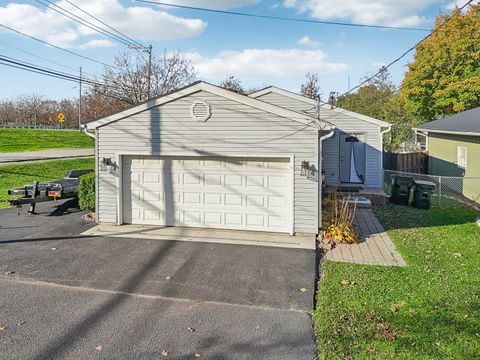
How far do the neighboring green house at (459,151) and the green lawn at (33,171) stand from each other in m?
18.4

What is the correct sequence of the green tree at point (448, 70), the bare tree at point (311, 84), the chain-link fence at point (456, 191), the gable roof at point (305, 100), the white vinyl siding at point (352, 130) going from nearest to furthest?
the chain-link fence at point (456, 191), the gable roof at point (305, 100), the white vinyl siding at point (352, 130), the green tree at point (448, 70), the bare tree at point (311, 84)

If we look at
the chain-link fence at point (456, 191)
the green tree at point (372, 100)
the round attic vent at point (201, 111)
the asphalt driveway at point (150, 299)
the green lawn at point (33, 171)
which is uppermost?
the green tree at point (372, 100)

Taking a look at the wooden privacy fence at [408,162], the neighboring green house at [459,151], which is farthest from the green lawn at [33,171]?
the neighboring green house at [459,151]

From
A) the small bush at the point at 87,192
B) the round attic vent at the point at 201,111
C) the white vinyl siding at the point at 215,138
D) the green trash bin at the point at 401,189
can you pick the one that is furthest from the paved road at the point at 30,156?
the green trash bin at the point at 401,189

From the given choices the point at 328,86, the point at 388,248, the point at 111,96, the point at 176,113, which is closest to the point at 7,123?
the point at 111,96

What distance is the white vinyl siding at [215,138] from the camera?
902cm

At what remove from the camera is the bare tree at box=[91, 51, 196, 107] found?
25266mm

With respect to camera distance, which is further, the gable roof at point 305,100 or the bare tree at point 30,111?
the bare tree at point 30,111

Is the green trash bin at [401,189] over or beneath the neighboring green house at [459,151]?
beneath

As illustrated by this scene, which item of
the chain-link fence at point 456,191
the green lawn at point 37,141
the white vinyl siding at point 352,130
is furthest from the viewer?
the green lawn at point 37,141

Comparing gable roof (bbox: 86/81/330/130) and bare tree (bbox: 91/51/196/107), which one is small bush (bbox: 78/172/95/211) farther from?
bare tree (bbox: 91/51/196/107)

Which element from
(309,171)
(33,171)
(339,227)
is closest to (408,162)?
(339,227)

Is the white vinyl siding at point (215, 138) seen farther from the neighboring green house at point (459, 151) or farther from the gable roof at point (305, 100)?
the neighboring green house at point (459, 151)

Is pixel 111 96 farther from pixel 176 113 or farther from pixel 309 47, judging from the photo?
pixel 176 113
